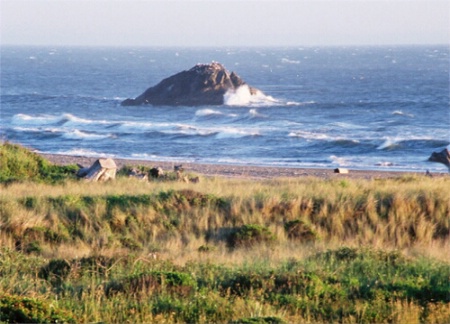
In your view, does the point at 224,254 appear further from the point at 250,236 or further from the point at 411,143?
the point at 411,143

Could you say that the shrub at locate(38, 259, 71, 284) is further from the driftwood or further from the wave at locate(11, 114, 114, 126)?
the wave at locate(11, 114, 114, 126)

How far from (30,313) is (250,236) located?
19.2ft

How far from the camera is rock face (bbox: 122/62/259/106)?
2766 inches

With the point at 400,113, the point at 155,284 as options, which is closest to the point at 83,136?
the point at 400,113

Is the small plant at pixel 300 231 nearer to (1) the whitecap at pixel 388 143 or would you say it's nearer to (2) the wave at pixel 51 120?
(1) the whitecap at pixel 388 143

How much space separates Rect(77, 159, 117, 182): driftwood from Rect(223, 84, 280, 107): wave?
47.2 m

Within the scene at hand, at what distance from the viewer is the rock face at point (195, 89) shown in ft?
230

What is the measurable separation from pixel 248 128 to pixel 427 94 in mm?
27610

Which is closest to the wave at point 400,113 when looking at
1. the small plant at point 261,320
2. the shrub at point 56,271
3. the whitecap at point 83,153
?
the whitecap at point 83,153

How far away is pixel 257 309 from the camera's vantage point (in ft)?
22.8

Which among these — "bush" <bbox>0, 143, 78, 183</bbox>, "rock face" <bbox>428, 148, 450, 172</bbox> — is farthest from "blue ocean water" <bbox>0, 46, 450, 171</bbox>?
"bush" <bbox>0, 143, 78, 183</bbox>

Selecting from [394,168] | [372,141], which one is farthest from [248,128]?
[394,168]

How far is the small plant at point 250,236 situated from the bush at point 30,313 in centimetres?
546

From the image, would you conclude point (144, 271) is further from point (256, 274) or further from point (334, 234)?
point (334, 234)
